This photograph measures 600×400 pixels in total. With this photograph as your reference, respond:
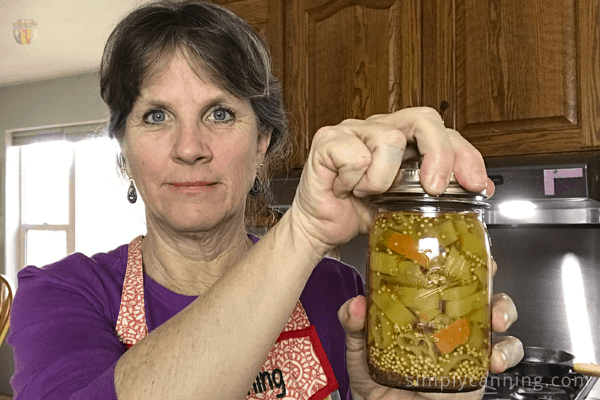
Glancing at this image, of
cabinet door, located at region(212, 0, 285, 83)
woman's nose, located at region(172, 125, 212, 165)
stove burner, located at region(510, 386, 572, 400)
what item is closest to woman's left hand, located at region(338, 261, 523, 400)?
woman's nose, located at region(172, 125, 212, 165)

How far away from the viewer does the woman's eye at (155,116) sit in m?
0.92

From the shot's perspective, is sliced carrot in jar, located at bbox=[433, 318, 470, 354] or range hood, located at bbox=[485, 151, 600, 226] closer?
sliced carrot in jar, located at bbox=[433, 318, 470, 354]

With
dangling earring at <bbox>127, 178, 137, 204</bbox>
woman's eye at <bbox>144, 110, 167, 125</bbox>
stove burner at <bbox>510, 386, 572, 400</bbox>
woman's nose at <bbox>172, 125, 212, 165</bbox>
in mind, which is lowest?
stove burner at <bbox>510, 386, 572, 400</bbox>

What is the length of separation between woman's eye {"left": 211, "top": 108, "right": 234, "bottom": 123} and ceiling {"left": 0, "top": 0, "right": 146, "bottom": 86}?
214 cm

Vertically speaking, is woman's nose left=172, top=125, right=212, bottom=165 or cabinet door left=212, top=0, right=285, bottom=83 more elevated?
cabinet door left=212, top=0, right=285, bottom=83

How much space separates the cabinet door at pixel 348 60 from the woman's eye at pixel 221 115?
51.1 inches

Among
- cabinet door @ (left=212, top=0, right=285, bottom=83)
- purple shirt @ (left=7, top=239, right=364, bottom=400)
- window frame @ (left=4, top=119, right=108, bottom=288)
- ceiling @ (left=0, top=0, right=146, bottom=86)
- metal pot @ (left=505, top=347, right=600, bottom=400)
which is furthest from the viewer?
window frame @ (left=4, top=119, right=108, bottom=288)

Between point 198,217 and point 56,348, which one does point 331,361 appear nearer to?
point 198,217

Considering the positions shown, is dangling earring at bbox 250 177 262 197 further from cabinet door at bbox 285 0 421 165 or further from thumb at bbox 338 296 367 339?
cabinet door at bbox 285 0 421 165

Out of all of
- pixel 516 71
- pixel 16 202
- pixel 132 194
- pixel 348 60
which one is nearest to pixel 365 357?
pixel 132 194

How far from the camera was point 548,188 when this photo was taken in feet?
6.05

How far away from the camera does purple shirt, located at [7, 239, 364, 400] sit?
68cm

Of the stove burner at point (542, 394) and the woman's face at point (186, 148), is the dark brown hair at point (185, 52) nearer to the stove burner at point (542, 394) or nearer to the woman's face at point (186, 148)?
the woman's face at point (186, 148)

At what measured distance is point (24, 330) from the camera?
0.76 meters
